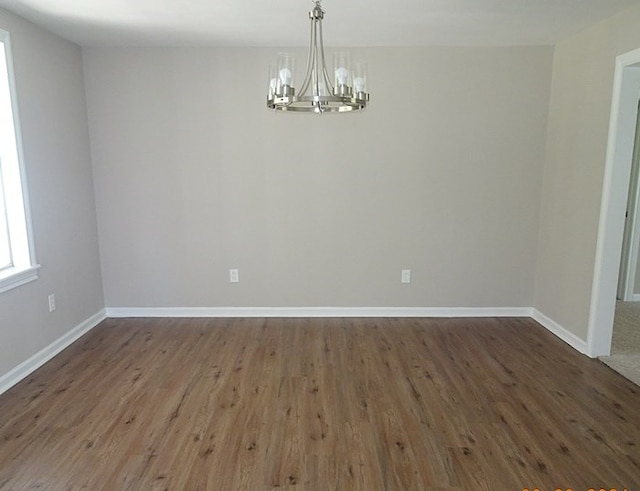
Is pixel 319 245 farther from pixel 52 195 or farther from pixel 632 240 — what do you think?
pixel 632 240

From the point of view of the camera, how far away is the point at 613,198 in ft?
10.3

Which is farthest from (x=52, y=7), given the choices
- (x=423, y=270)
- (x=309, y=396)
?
(x=423, y=270)

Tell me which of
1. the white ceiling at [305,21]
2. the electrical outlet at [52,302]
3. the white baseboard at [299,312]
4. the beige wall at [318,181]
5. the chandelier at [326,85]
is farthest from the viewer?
the white baseboard at [299,312]

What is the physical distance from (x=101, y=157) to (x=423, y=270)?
333 centimetres

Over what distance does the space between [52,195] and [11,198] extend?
37 centimetres

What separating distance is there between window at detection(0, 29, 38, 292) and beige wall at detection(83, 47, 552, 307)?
102cm

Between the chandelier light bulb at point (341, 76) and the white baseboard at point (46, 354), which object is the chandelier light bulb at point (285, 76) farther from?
the white baseboard at point (46, 354)

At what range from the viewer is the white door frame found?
9.87ft

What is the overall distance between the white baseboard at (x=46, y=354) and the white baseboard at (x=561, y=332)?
4322 millimetres

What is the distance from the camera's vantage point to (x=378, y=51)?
3898 mm

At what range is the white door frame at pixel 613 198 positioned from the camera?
118 inches

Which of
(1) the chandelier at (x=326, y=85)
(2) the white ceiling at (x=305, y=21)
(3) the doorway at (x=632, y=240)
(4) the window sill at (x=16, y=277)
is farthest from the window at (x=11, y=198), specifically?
(3) the doorway at (x=632, y=240)

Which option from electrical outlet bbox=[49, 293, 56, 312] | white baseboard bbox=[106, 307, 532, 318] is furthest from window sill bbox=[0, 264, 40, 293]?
white baseboard bbox=[106, 307, 532, 318]

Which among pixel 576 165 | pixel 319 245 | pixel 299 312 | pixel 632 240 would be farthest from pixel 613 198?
pixel 299 312
